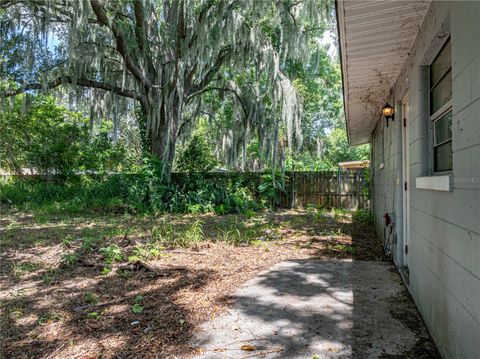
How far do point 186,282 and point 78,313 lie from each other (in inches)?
42.9

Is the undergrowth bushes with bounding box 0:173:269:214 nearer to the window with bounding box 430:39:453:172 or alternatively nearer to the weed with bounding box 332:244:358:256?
the weed with bounding box 332:244:358:256

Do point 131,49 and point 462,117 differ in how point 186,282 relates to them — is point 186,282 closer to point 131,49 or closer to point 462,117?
point 462,117

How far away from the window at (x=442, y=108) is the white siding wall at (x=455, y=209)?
0.07 metres

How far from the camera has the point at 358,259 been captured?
4.73 metres

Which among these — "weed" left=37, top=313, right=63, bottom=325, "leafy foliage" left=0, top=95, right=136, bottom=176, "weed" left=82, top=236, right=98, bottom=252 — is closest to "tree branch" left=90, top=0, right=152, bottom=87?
"leafy foliage" left=0, top=95, right=136, bottom=176

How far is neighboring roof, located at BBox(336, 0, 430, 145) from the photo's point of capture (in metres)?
2.55

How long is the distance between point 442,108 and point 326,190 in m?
9.95

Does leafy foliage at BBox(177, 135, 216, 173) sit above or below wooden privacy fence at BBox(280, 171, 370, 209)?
above

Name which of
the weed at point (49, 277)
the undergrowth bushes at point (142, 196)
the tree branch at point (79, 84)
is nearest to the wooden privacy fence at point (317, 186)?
the undergrowth bushes at point (142, 196)

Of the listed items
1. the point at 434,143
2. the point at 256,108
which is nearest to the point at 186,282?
the point at 434,143

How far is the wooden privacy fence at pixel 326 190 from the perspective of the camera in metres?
11.7

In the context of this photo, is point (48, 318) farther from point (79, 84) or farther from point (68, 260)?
point (79, 84)

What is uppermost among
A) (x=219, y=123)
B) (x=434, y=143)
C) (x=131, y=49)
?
(x=131, y=49)

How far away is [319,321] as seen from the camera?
8.73 ft
